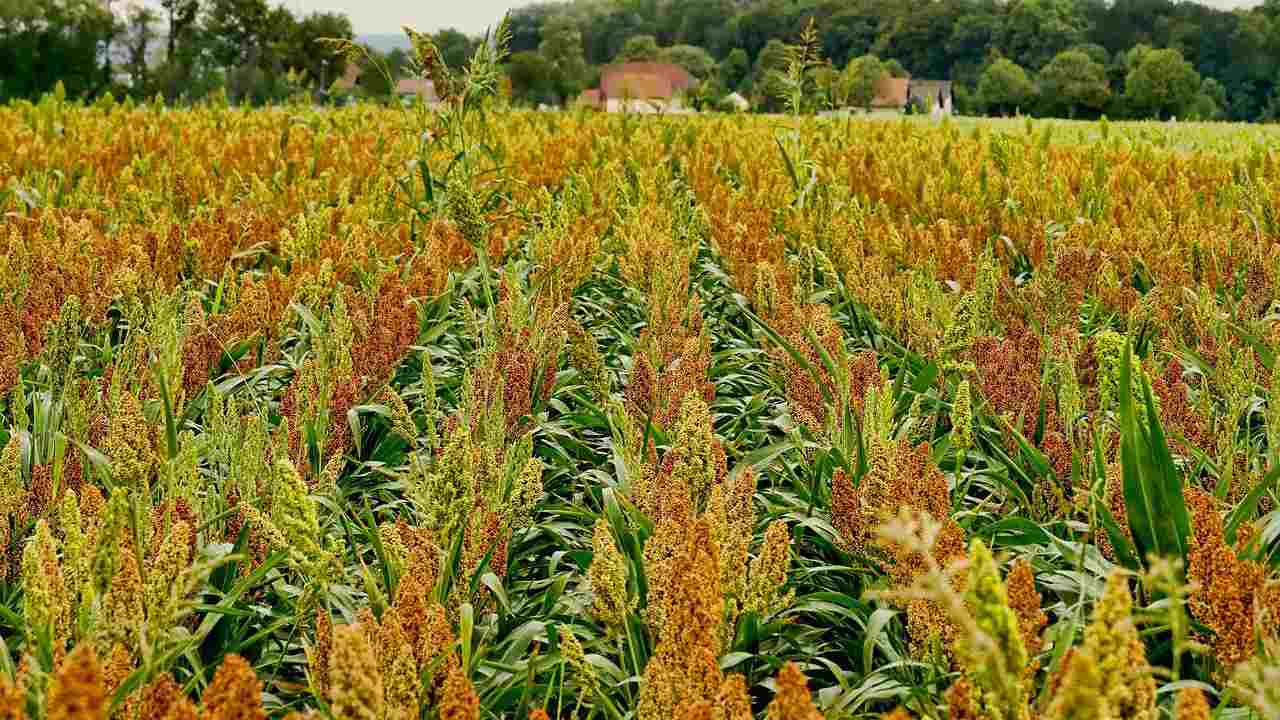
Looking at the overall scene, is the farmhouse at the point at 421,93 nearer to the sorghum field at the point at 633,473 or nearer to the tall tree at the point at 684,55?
the sorghum field at the point at 633,473

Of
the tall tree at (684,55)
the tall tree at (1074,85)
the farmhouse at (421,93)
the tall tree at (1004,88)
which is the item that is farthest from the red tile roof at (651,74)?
the farmhouse at (421,93)

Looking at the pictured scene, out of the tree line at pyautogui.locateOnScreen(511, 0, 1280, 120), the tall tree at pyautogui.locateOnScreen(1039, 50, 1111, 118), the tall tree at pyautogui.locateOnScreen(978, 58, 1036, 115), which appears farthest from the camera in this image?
the tree line at pyautogui.locateOnScreen(511, 0, 1280, 120)

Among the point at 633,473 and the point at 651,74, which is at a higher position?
the point at 651,74

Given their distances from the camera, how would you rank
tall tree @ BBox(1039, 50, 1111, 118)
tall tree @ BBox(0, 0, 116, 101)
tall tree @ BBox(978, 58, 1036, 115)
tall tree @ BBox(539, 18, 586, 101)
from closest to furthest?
tall tree @ BBox(539, 18, 586, 101) → tall tree @ BBox(0, 0, 116, 101) → tall tree @ BBox(1039, 50, 1111, 118) → tall tree @ BBox(978, 58, 1036, 115)

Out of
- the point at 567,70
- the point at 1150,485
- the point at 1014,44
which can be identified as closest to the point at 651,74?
the point at 1014,44

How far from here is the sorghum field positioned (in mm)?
1410

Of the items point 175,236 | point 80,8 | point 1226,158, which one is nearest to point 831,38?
point 80,8

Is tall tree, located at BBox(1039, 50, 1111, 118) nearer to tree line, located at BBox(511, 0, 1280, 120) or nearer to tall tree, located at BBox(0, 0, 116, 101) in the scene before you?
tree line, located at BBox(511, 0, 1280, 120)

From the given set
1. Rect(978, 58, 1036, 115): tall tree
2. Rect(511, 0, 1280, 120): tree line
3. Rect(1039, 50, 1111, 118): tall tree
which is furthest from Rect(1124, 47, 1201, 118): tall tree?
Rect(978, 58, 1036, 115): tall tree

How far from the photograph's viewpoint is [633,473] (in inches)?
94.8

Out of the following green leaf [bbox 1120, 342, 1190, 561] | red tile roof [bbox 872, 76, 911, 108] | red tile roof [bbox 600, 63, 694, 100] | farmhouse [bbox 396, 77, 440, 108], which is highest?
red tile roof [bbox 600, 63, 694, 100]

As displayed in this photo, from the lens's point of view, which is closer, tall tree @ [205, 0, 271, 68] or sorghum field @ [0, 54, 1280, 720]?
sorghum field @ [0, 54, 1280, 720]

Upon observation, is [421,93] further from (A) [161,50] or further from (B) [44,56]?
(A) [161,50]

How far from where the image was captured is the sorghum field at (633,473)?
1.41m
